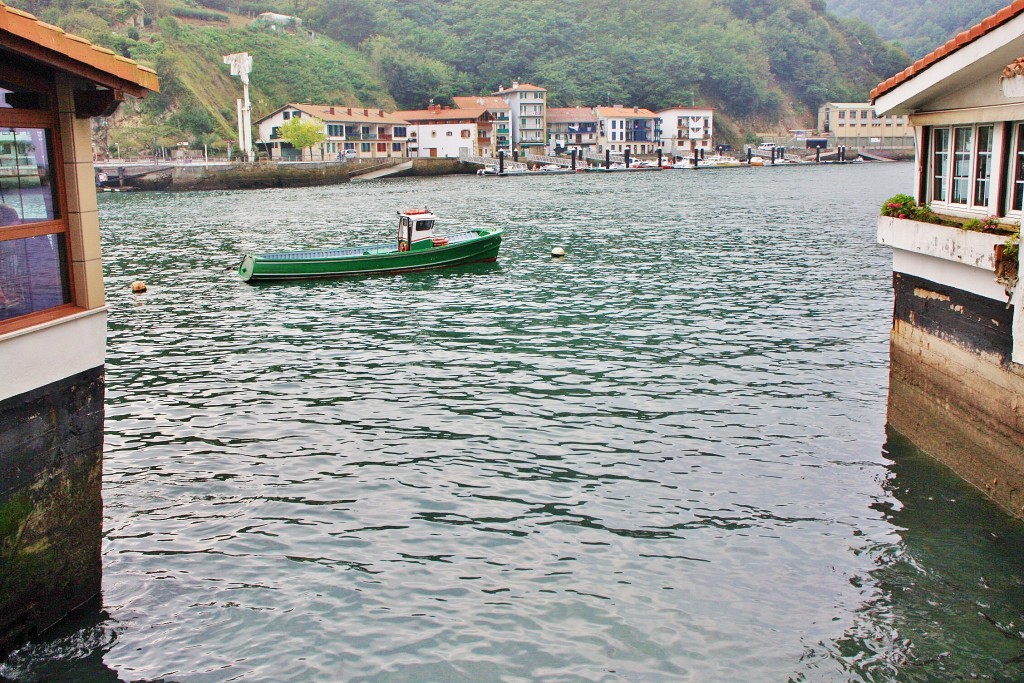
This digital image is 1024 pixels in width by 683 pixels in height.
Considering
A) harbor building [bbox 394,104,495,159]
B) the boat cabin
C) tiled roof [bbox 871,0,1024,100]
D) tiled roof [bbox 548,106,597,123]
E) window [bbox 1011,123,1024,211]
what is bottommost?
the boat cabin

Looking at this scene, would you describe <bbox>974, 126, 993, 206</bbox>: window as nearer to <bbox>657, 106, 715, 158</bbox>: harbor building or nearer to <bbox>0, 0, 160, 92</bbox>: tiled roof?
<bbox>0, 0, 160, 92</bbox>: tiled roof

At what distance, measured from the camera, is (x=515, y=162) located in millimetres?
146375

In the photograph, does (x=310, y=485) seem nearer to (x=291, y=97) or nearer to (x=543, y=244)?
(x=543, y=244)

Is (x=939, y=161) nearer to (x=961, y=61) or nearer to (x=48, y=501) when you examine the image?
(x=961, y=61)

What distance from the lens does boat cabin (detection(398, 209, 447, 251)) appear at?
39.6 metres

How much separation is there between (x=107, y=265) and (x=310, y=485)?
108ft

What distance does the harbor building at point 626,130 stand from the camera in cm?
18238

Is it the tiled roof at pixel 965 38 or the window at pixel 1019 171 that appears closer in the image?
the tiled roof at pixel 965 38

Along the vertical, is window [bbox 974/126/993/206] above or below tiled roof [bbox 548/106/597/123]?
below

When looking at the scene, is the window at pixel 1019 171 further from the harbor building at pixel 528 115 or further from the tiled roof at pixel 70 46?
the harbor building at pixel 528 115

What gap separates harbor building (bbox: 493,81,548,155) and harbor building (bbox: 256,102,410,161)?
32.7 metres

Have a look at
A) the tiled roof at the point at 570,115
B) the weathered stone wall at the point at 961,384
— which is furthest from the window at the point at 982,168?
the tiled roof at the point at 570,115

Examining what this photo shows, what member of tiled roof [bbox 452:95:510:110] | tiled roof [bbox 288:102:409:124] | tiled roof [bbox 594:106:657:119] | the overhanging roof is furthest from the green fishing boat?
tiled roof [bbox 594:106:657:119]

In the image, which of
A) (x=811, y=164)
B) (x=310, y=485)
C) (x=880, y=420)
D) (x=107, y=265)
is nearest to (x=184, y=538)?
(x=310, y=485)
